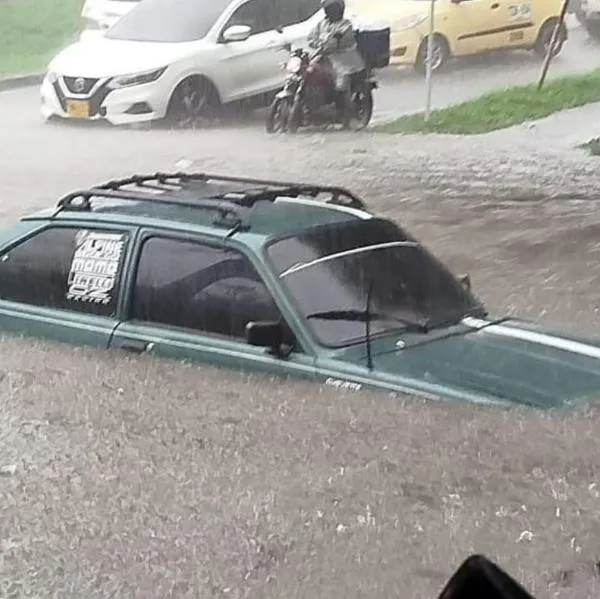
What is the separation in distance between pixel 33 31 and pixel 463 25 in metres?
1.14

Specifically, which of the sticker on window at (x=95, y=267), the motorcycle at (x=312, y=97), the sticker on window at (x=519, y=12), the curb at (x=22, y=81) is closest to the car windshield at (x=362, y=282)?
the sticker on window at (x=95, y=267)

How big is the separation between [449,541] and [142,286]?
157cm

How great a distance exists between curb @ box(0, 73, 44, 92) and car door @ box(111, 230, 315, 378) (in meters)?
0.83

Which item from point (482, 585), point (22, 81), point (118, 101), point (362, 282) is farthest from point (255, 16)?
point (482, 585)

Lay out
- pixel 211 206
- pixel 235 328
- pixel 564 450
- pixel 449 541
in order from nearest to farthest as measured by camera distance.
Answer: pixel 449 541, pixel 564 450, pixel 235 328, pixel 211 206

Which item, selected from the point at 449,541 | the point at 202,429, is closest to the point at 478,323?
the point at 202,429

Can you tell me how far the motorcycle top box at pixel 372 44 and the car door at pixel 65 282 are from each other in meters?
0.92

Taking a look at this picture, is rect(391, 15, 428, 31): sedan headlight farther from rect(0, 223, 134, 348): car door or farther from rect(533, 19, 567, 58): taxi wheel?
rect(0, 223, 134, 348): car door

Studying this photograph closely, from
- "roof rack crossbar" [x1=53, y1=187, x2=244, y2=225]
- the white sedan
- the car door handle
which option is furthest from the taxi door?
the car door handle

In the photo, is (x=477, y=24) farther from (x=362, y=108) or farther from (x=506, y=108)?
(x=362, y=108)

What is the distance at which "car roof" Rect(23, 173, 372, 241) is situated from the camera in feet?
11.5

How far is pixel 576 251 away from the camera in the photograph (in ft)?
12.9

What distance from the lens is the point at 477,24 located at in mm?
4227

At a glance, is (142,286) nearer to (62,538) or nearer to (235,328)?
(235,328)
